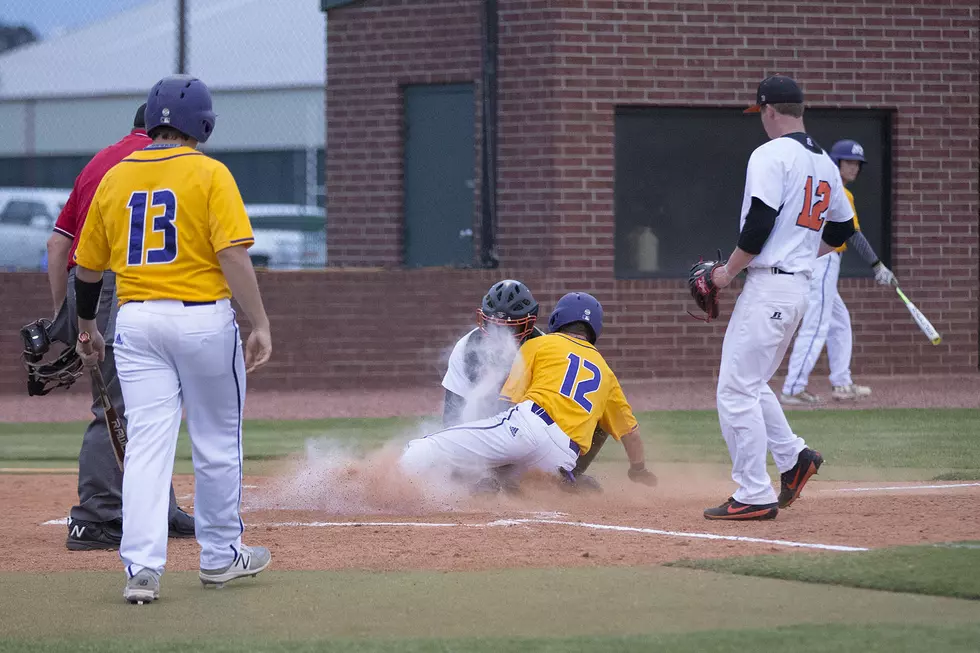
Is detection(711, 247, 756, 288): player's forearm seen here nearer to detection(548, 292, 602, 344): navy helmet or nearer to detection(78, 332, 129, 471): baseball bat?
detection(548, 292, 602, 344): navy helmet

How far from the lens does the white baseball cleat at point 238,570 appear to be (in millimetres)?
5410

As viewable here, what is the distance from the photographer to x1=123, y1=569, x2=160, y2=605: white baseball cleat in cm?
509

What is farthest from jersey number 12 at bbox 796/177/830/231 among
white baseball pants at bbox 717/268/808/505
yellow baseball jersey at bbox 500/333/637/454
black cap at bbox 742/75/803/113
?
yellow baseball jersey at bbox 500/333/637/454

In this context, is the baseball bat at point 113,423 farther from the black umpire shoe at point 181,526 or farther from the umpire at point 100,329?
the black umpire shoe at point 181,526

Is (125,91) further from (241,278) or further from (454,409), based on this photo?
(241,278)

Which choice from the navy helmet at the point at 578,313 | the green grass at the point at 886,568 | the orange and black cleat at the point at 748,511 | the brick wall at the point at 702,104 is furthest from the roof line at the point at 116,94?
the green grass at the point at 886,568

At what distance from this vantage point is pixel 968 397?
1401cm

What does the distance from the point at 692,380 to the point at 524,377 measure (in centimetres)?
810

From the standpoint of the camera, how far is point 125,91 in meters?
15.6

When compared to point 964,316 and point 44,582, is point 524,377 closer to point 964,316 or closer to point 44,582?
point 44,582

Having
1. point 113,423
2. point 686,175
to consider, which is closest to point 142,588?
point 113,423

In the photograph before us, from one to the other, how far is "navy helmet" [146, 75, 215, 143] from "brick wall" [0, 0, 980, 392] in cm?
982

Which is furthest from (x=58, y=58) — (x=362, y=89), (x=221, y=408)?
(x=221, y=408)

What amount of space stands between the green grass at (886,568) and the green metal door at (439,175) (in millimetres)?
10554
